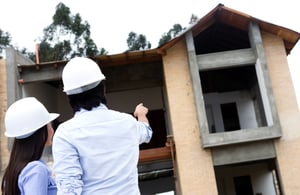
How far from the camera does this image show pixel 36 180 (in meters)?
2.10

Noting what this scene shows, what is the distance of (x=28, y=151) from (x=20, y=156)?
0.05 metres

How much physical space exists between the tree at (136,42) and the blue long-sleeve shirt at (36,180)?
1229 inches

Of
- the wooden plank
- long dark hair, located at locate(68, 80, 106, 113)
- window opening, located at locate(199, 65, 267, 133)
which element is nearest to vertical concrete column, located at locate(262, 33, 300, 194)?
window opening, located at locate(199, 65, 267, 133)

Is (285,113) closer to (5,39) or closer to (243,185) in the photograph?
(243,185)

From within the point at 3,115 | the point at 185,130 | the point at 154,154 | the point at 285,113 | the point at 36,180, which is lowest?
the point at 36,180

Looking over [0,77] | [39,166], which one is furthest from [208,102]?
[39,166]

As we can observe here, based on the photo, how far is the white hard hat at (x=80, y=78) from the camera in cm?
197

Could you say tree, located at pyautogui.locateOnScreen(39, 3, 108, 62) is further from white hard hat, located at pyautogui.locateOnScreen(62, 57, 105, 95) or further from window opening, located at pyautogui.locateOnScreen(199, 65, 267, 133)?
white hard hat, located at pyautogui.locateOnScreen(62, 57, 105, 95)

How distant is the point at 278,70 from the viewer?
12492 mm

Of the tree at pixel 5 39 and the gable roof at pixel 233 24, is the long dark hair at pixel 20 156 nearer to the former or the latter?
the gable roof at pixel 233 24

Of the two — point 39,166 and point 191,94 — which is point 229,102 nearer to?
point 191,94

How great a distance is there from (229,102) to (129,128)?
14.9 meters

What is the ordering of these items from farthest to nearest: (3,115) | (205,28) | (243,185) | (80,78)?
1. (243,185)
2. (205,28)
3. (3,115)
4. (80,78)

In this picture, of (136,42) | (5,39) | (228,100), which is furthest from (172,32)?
(228,100)
